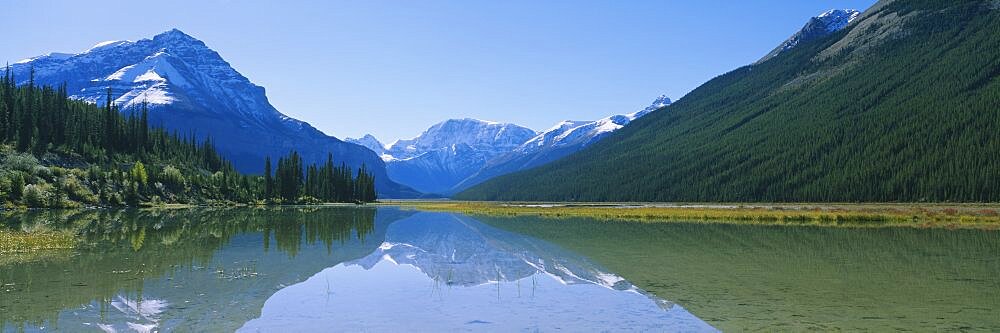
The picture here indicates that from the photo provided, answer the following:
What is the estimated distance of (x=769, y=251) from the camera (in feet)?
115

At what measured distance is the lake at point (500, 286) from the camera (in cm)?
1571

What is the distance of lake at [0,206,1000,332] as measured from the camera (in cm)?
1571

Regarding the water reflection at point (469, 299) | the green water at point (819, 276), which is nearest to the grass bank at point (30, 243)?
the water reflection at point (469, 299)

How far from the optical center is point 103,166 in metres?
120

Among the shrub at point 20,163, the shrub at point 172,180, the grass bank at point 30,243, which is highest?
the shrub at point 20,163

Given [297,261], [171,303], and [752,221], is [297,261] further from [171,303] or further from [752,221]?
[752,221]

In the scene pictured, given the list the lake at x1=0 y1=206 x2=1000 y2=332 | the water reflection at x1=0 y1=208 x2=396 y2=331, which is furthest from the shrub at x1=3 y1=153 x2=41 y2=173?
the lake at x1=0 y1=206 x2=1000 y2=332

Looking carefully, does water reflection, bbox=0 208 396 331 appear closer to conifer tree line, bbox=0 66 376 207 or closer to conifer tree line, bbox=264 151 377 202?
conifer tree line, bbox=0 66 376 207

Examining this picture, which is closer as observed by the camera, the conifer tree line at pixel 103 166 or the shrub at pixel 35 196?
the shrub at pixel 35 196

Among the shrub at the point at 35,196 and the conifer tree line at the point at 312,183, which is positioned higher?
the conifer tree line at the point at 312,183

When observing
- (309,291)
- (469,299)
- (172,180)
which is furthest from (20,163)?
(469,299)

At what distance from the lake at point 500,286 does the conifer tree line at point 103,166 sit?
6499cm

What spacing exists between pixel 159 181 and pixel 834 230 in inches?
4522

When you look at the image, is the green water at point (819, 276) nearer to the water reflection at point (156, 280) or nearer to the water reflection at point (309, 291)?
the water reflection at point (309, 291)
